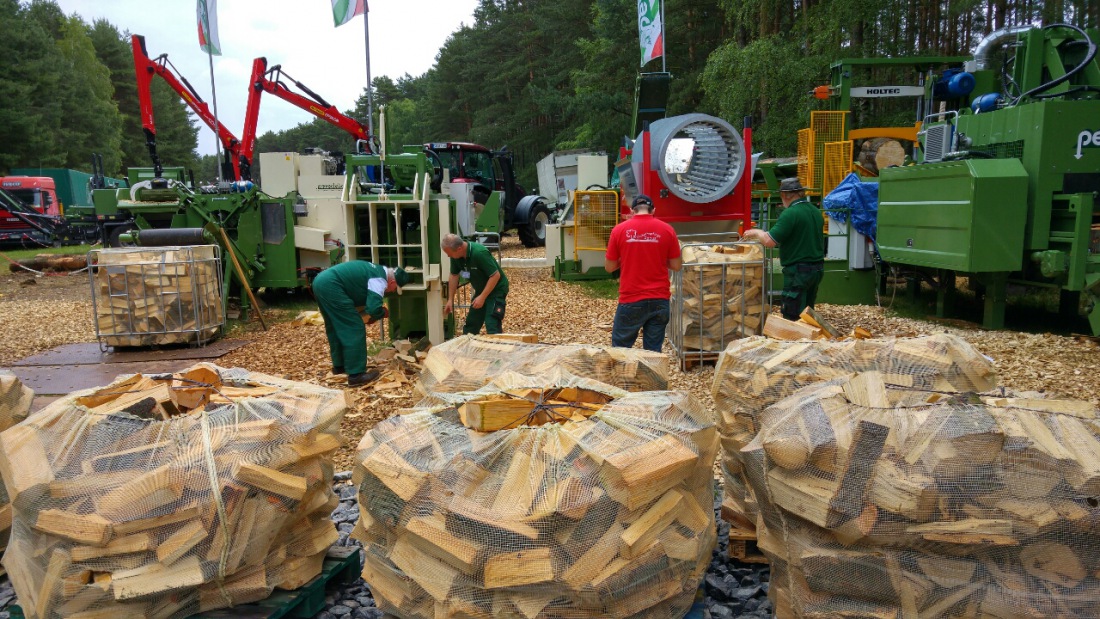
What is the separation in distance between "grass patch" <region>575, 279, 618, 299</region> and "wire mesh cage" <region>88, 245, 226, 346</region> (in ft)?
17.4

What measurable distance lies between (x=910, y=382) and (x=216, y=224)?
8568 millimetres

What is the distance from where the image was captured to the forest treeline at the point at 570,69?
17016 millimetres

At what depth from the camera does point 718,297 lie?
6508 millimetres

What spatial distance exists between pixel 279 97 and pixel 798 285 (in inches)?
420

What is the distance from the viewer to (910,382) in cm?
315

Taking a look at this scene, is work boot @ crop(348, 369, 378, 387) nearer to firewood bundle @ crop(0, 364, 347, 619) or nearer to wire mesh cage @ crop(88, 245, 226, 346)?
wire mesh cage @ crop(88, 245, 226, 346)

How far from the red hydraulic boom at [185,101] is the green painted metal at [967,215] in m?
9.83

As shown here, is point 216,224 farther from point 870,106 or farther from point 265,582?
point 870,106

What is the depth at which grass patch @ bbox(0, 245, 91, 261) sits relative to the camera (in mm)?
20219

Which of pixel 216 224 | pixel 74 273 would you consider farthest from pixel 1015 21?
pixel 74 273

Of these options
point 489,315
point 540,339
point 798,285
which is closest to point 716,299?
point 798,285

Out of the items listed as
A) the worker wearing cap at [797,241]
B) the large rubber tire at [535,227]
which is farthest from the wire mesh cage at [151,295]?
the large rubber tire at [535,227]

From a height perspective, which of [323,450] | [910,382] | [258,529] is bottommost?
[258,529]

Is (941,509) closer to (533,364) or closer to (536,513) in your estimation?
(536,513)
